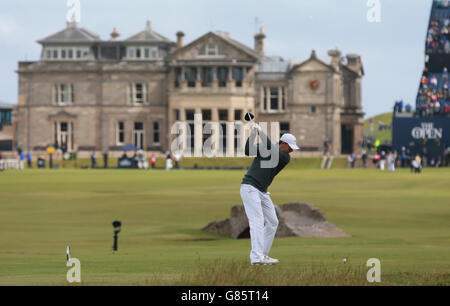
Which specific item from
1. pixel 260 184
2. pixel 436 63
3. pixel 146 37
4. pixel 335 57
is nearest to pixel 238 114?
pixel 335 57

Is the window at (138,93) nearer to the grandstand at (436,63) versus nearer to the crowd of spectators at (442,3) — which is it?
the grandstand at (436,63)

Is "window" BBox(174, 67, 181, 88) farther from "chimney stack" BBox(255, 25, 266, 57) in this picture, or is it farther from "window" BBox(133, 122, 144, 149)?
"chimney stack" BBox(255, 25, 266, 57)

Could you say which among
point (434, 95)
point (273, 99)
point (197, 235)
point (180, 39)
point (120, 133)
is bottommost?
point (197, 235)

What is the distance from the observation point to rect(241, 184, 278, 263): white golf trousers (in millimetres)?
15992

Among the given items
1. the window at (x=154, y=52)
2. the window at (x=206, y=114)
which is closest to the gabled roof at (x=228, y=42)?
the window at (x=154, y=52)

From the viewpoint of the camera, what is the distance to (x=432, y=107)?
326 ft

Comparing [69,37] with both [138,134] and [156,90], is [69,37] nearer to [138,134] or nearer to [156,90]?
[156,90]

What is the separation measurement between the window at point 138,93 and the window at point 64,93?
7020mm

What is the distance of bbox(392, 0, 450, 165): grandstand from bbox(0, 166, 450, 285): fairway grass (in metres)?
33.9

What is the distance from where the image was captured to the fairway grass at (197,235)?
50.4 ft

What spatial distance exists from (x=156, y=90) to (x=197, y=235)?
89.8m

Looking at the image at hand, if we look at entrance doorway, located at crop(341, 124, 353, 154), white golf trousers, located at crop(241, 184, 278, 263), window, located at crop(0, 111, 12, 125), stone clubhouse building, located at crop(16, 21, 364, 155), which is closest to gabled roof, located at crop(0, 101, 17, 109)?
window, located at crop(0, 111, 12, 125)

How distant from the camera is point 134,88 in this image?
11850 cm

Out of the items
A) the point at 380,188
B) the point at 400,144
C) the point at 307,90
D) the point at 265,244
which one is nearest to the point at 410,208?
the point at 380,188
